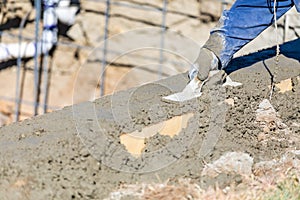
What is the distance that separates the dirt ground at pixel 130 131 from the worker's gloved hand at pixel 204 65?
0.23ft

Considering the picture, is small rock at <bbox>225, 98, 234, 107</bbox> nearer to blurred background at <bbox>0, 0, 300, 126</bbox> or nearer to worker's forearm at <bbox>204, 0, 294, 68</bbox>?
worker's forearm at <bbox>204, 0, 294, 68</bbox>

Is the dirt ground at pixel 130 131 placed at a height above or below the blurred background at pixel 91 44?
above

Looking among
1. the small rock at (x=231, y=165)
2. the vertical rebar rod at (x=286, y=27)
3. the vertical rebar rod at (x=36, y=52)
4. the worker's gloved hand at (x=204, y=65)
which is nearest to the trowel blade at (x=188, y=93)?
the worker's gloved hand at (x=204, y=65)

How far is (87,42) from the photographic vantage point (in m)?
5.79

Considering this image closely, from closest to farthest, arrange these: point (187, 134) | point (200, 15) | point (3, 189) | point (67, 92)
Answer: point (3, 189) < point (187, 134) < point (200, 15) < point (67, 92)

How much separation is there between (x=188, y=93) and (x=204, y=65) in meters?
0.16

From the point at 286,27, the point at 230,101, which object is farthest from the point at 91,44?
the point at 230,101

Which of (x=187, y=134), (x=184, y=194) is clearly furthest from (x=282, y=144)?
(x=184, y=194)

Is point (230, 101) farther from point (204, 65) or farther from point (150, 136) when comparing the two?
point (150, 136)

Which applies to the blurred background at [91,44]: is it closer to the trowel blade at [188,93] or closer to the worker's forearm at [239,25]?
Result: the worker's forearm at [239,25]

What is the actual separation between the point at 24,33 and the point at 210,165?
3.48 m

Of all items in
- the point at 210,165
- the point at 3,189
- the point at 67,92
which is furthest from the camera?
the point at 67,92

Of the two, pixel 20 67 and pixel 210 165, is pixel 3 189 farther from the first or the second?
pixel 20 67

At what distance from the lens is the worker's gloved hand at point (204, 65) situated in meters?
3.29
